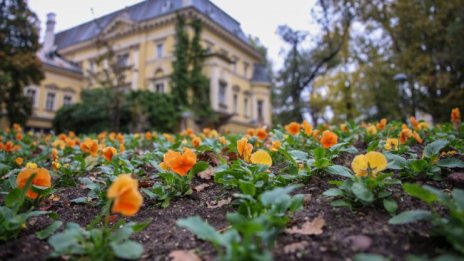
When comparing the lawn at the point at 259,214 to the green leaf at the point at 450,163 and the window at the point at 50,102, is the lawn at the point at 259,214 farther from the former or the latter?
the window at the point at 50,102

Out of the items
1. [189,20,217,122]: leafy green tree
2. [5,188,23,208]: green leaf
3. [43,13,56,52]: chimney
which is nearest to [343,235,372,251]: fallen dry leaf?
[5,188,23,208]: green leaf

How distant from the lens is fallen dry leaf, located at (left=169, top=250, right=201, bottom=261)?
57.4 inches

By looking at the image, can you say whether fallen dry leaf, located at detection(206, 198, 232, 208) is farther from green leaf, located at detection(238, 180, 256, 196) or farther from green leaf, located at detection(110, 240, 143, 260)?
green leaf, located at detection(110, 240, 143, 260)

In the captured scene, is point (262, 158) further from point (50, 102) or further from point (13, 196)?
point (50, 102)

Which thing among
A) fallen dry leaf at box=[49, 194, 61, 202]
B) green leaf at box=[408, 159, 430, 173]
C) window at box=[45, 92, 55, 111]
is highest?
window at box=[45, 92, 55, 111]

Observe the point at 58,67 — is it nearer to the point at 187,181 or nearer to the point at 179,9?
the point at 179,9

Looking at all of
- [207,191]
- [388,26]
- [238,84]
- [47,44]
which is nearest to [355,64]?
[388,26]

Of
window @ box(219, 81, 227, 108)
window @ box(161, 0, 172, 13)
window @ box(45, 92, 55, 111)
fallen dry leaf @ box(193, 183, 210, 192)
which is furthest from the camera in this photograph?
window @ box(45, 92, 55, 111)

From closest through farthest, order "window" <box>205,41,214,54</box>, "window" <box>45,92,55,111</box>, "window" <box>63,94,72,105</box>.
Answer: "window" <box>205,41,214,54</box>, "window" <box>45,92,55,111</box>, "window" <box>63,94,72,105</box>

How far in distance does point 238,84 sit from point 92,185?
97.6 feet

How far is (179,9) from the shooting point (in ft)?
86.0

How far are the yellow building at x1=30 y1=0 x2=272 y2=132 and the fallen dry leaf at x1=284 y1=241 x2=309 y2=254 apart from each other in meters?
23.5

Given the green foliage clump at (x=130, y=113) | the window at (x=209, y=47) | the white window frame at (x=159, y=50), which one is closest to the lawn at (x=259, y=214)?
the green foliage clump at (x=130, y=113)

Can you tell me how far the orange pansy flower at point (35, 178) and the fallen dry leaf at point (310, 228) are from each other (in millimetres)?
1333
